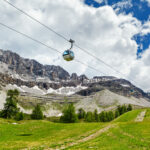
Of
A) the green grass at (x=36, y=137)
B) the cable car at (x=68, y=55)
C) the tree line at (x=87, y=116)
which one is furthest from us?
the tree line at (x=87, y=116)

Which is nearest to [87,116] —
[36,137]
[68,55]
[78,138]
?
[36,137]

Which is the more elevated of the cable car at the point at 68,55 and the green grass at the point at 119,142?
the cable car at the point at 68,55

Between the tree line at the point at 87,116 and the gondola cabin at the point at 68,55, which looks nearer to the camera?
the gondola cabin at the point at 68,55

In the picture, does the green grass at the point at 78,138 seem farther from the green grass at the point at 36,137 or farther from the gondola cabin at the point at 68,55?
the gondola cabin at the point at 68,55

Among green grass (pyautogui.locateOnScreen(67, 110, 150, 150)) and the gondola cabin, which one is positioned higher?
the gondola cabin

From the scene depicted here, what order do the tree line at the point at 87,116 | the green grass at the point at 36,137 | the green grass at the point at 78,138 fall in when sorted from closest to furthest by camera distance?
1. the green grass at the point at 78,138
2. the green grass at the point at 36,137
3. the tree line at the point at 87,116

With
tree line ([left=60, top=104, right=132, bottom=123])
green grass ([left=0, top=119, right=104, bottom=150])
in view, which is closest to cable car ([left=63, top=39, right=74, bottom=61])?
green grass ([left=0, top=119, right=104, bottom=150])

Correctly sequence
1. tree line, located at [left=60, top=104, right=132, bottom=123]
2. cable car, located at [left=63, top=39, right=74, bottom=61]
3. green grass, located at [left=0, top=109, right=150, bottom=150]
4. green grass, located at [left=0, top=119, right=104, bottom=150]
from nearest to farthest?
cable car, located at [left=63, top=39, right=74, bottom=61] → green grass, located at [left=0, top=109, right=150, bottom=150] → green grass, located at [left=0, top=119, right=104, bottom=150] → tree line, located at [left=60, top=104, right=132, bottom=123]

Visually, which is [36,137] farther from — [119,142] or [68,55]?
[68,55]

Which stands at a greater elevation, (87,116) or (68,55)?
(68,55)

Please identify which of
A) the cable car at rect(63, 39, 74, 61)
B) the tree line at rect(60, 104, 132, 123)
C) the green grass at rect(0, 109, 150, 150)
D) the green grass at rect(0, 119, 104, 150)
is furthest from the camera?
the tree line at rect(60, 104, 132, 123)

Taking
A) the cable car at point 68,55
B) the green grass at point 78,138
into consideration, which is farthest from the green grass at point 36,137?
the cable car at point 68,55

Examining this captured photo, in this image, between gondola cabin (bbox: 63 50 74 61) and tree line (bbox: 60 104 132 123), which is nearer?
gondola cabin (bbox: 63 50 74 61)

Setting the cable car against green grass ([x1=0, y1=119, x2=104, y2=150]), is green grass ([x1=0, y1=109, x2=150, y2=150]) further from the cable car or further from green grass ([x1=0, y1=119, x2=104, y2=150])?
the cable car
